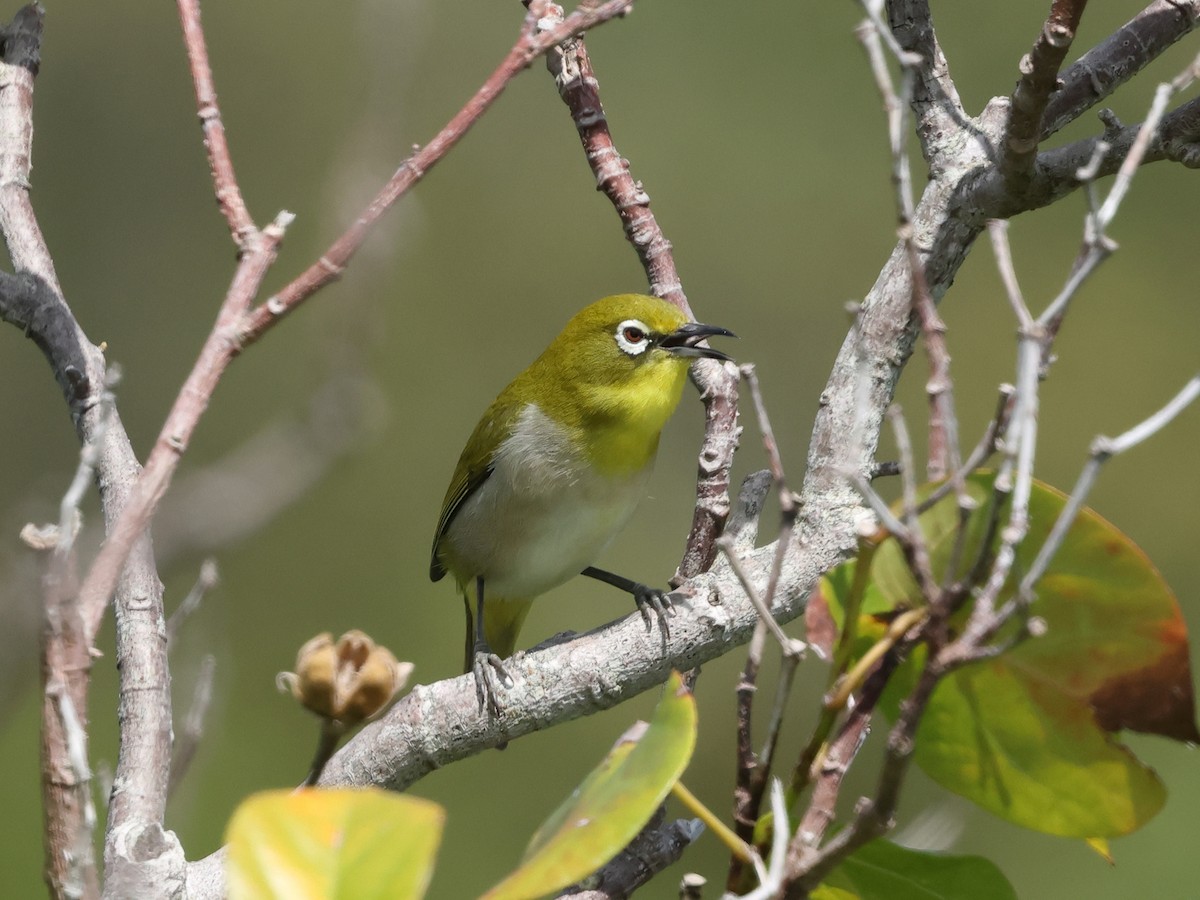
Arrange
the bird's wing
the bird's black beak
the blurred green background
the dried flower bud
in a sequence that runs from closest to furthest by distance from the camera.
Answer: the dried flower bud
the bird's black beak
the bird's wing
the blurred green background

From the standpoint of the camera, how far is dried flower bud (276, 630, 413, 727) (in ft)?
3.09

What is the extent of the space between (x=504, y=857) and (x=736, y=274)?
310cm

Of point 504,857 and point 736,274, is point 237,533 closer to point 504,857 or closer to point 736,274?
point 504,857

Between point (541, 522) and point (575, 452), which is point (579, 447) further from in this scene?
point (541, 522)

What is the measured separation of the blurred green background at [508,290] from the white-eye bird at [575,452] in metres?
1.87

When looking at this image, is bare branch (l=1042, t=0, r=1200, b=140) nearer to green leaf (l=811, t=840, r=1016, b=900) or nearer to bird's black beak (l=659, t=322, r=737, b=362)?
bird's black beak (l=659, t=322, r=737, b=362)

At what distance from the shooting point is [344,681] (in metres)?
0.95

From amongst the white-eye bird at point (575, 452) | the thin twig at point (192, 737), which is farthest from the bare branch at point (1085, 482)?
the white-eye bird at point (575, 452)

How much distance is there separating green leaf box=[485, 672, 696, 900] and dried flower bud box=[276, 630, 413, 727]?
0.16 m

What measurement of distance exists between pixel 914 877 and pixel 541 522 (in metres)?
2.12

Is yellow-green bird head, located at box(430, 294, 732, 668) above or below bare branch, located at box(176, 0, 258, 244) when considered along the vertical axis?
below

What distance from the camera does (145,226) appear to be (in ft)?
21.0

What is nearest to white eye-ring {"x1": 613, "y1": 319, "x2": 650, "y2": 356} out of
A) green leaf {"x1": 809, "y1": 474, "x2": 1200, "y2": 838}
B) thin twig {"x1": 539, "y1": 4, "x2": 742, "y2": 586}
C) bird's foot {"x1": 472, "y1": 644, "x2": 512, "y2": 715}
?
thin twig {"x1": 539, "y1": 4, "x2": 742, "y2": 586}

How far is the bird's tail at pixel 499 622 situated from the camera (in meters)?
3.58
